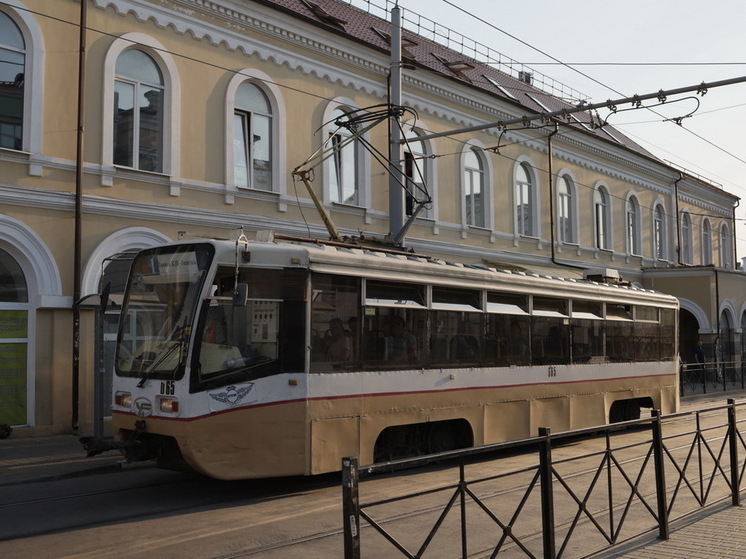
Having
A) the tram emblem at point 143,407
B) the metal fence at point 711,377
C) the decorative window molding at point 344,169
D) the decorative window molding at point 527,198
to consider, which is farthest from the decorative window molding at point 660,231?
the tram emblem at point 143,407

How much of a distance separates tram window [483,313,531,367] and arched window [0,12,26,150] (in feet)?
29.0

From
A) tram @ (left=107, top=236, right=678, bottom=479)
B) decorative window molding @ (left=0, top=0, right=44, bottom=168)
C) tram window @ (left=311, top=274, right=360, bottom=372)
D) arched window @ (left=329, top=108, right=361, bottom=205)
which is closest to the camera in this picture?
tram @ (left=107, top=236, right=678, bottom=479)

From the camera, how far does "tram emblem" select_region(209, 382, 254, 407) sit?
922 centimetres

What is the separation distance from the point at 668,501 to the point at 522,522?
2599 millimetres

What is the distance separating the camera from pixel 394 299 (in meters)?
11.0

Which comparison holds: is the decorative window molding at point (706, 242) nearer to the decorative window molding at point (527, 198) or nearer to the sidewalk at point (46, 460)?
the decorative window molding at point (527, 198)

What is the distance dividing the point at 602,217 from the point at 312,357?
82.9 ft

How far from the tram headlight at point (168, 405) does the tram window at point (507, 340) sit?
16.6ft

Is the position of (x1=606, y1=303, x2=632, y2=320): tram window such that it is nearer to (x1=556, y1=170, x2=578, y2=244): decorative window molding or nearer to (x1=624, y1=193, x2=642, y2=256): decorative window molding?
(x1=556, y1=170, x2=578, y2=244): decorative window molding

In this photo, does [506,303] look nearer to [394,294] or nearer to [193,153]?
[394,294]

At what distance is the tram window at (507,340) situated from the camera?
493 inches

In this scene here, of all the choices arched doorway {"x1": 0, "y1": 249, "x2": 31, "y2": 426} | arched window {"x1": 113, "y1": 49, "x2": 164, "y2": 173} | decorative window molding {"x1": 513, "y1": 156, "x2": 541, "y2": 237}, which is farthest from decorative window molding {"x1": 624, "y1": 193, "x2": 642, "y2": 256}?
arched doorway {"x1": 0, "y1": 249, "x2": 31, "y2": 426}

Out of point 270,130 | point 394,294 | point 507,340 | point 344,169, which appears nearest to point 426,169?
point 344,169

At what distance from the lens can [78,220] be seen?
48.8ft
